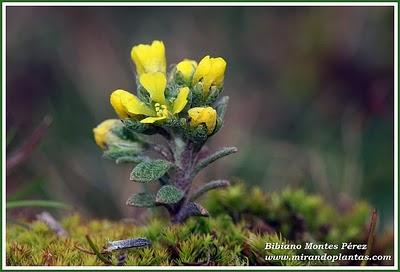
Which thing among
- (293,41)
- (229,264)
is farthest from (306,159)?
(229,264)

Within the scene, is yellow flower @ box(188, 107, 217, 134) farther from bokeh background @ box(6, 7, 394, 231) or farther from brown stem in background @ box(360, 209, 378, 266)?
bokeh background @ box(6, 7, 394, 231)

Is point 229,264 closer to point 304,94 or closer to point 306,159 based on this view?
point 306,159

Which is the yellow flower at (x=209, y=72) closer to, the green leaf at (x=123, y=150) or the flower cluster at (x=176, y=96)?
the flower cluster at (x=176, y=96)

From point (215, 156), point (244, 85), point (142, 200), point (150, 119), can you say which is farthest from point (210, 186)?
point (244, 85)

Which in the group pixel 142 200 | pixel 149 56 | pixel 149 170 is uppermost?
pixel 149 56

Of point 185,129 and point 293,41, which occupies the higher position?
point 293,41

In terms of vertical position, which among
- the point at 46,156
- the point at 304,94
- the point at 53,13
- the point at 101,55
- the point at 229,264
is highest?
the point at 53,13

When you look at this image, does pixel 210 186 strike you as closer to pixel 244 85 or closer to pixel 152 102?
pixel 152 102

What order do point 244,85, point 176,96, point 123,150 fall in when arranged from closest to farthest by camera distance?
point 176,96, point 123,150, point 244,85
